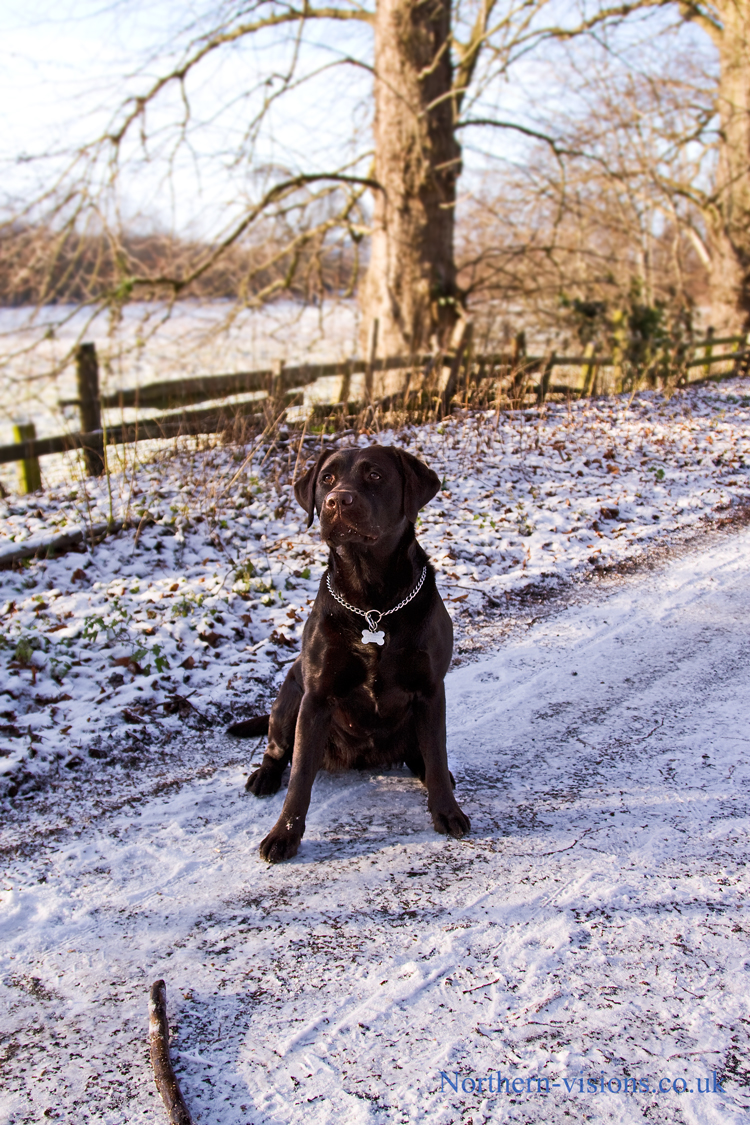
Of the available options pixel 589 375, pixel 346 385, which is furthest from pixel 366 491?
pixel 589 375

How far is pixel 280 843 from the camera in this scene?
2768mm

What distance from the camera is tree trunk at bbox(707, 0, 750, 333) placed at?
55.4 feet

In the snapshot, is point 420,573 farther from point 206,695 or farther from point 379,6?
point 379,6

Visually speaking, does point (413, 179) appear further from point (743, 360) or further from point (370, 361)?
point (743, 360)

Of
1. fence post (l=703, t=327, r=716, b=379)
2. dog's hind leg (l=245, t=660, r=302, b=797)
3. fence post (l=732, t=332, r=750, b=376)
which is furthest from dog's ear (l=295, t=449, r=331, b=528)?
fence post (l=732, t=332, r=750, b=376)

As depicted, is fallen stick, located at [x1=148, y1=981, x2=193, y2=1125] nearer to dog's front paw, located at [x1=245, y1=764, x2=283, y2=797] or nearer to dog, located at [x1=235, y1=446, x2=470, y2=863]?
dog, located at [x1=235, y1=446, x2=470, y2=863]

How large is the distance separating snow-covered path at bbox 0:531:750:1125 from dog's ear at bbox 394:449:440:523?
3.92ft

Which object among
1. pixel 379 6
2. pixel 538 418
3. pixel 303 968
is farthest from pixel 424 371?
pixel 303 968

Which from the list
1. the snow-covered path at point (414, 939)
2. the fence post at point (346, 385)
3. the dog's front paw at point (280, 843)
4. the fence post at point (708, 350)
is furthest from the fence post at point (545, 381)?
the dog's front paw at point (280, 843)

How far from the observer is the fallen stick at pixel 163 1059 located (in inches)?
69.6

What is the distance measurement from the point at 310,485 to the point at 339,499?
1.45ft

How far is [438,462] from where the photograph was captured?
7922 millimetres

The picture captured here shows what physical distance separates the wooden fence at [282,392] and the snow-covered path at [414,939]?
4616 millimetres

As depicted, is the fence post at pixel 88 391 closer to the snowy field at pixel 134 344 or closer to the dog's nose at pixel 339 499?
the snowy field at pixel 134 344
